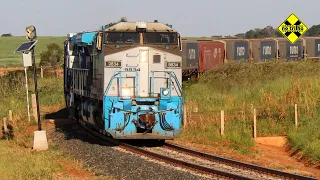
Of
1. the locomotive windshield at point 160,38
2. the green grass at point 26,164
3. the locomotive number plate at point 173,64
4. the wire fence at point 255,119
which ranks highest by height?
the locomotive windshield at point 160,38

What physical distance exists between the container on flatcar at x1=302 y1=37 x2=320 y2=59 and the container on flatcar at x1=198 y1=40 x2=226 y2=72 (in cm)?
845

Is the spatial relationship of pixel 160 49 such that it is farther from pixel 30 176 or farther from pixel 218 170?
pixel 30 176

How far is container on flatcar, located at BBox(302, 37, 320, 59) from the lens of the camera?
43125 millimetres

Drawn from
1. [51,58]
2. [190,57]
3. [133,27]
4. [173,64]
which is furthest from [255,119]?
[51,58]

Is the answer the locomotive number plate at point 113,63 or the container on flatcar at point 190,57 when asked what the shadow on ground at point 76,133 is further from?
the container on flatcar at point 190,57

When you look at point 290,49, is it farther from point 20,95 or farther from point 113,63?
point 113,63

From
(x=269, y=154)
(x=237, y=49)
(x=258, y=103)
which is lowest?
(x=269, y=154)

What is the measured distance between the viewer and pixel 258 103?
2286 centimetres

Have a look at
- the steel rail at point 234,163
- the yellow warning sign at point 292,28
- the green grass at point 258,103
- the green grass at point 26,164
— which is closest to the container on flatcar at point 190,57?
the green grass at point 258,103

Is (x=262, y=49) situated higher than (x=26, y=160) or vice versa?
(x=262, y=49)

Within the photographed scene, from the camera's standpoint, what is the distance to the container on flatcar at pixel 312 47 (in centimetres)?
4312

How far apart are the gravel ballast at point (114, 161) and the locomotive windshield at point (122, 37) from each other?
3.17 m

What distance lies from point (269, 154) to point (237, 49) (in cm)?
2311

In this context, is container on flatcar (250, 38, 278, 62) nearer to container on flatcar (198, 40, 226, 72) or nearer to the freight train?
the freight train
